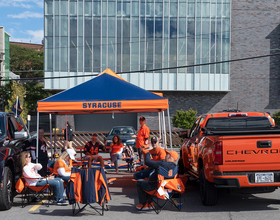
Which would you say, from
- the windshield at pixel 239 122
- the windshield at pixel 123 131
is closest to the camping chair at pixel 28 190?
the windshield at pixel 239 122

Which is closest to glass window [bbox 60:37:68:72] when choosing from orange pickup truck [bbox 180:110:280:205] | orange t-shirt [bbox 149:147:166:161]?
orange t-shirt [bbox 149:147:166:161]

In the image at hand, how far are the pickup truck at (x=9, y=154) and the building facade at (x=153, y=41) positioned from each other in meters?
24.4

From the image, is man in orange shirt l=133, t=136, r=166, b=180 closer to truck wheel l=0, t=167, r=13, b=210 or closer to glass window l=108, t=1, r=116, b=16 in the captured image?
truck wheel l=0, t=167, r=13, b=210

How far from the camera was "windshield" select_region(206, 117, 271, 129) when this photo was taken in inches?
330

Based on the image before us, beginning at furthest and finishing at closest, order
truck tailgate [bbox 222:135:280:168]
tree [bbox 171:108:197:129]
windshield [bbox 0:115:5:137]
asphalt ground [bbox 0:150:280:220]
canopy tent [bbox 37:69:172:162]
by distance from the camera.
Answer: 1. tree [bbox 171:108:197:129]
2. canopy tent [bbox 37:69:172:162]
3. windshield [bbox 0:115:5:137]
4. asphalt ground [bbox 0:150:280:220]
5. truck tailgate [bbox 222:135:280:168]

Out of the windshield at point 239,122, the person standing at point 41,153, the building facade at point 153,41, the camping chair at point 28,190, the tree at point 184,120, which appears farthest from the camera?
the building facade at point 153,41

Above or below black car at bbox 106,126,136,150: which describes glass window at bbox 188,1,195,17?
above

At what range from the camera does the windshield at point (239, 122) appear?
8383 millimetres

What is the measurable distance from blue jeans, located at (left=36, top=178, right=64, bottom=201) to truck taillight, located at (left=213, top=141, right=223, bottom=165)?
11.0ft

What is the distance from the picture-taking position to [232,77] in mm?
34969

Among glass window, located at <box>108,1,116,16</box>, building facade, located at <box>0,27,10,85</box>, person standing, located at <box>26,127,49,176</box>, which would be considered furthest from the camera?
building facade, located at <box>0,27,10,85</box>

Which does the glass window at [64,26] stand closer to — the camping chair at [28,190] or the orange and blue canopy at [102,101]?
the orange and blue canopy at [102,101]

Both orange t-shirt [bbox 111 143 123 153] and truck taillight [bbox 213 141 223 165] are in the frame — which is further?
orange t-shirt [bbox 111 143 123 153]

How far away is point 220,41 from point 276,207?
2853 cm
